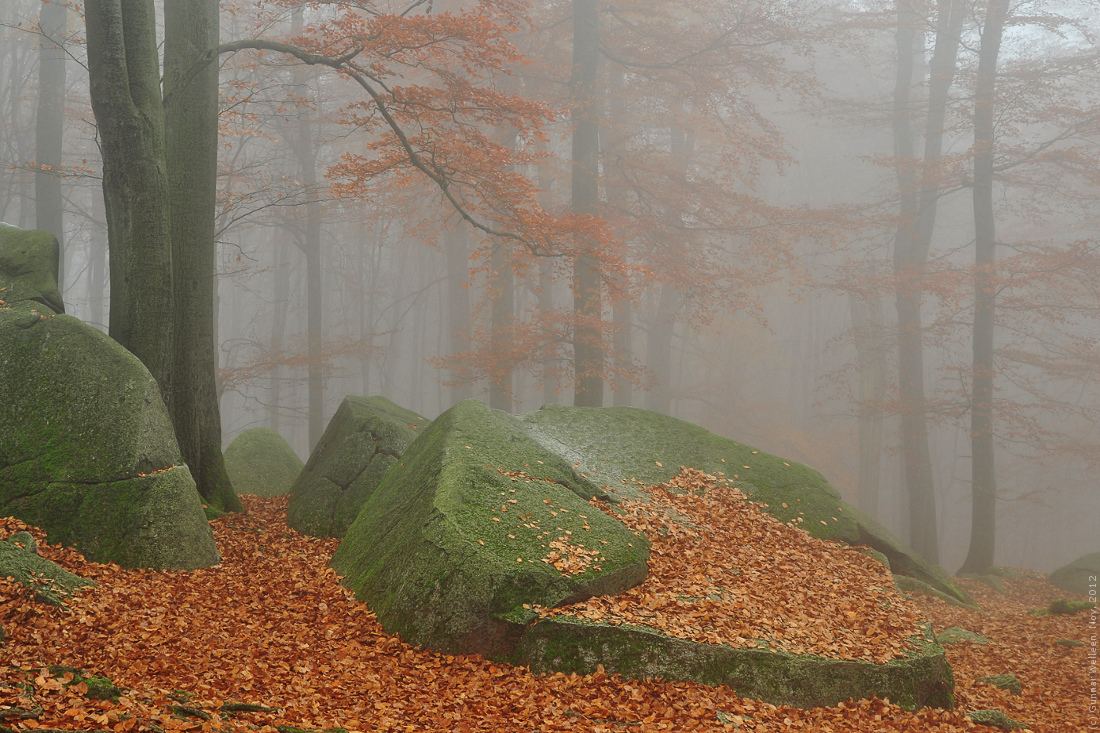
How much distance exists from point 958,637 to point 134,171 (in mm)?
8407

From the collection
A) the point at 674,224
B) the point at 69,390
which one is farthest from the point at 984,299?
the point at 69,390

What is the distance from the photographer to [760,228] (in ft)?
45.0

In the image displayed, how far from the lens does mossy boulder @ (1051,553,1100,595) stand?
10.3 meters

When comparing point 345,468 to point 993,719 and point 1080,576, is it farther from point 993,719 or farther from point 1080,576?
point 1080,576

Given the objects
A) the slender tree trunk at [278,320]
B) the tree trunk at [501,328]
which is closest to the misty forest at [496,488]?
the tree trunk at [501,328]

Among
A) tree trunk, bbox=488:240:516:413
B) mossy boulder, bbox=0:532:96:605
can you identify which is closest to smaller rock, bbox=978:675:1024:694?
mossy boulder, bbox=0:532:96:605

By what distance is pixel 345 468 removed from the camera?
7566 mm

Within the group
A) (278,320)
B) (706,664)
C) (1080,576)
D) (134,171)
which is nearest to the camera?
(706,664)

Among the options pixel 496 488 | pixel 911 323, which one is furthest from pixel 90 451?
pixel 911 323

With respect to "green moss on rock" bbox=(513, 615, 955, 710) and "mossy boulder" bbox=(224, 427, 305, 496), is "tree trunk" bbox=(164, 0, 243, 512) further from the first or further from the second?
"green moss on rock" bbox=(513, 615, 955, 710)

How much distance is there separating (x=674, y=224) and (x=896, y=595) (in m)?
9.96

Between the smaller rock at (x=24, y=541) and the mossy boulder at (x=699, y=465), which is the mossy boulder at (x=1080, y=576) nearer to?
the mossy boulder at (x=699, y=465)

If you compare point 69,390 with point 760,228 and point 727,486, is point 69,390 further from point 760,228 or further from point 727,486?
point 760,228

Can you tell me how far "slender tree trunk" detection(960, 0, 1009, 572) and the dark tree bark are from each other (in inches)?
29.5
